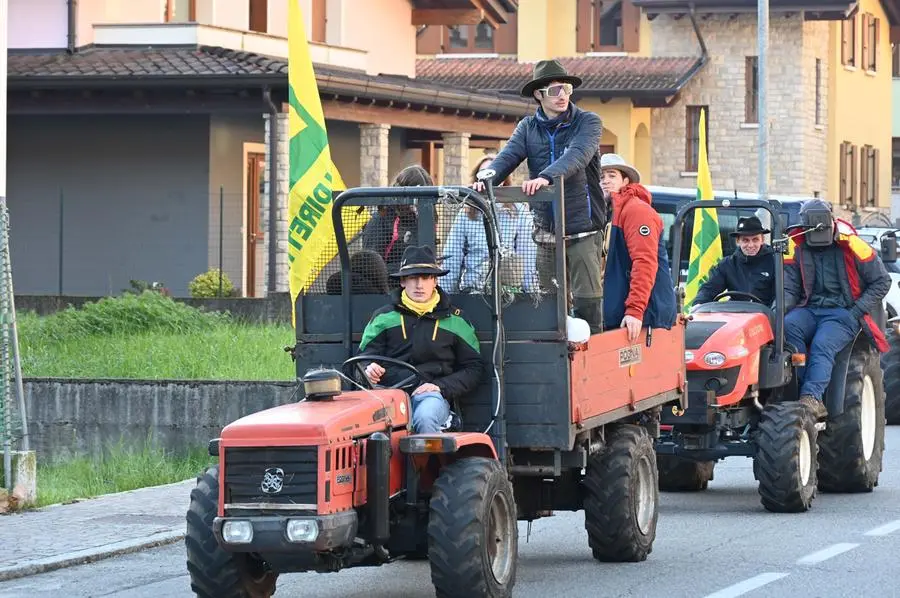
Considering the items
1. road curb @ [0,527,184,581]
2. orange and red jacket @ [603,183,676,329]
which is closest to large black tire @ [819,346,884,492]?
orange and red jacket @ [603,183,676,329]

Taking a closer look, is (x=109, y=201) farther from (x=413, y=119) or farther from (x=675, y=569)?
(x=675, y=569)

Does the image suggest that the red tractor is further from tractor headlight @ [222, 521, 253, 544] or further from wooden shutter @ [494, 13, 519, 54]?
wooden shutter @ [494, 13, 519, 54]

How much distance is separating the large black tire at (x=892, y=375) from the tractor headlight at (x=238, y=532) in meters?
14.4

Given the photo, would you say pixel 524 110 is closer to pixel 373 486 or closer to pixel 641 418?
pixel 641 418

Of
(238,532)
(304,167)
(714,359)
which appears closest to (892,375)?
(714,359)

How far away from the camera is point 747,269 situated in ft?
49.7

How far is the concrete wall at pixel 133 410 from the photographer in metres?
18.4

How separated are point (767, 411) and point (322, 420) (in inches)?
228

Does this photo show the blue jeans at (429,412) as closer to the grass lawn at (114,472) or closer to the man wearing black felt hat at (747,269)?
the man wearing black felt hat at (747,269)

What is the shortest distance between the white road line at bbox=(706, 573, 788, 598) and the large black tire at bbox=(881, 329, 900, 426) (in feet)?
38.1

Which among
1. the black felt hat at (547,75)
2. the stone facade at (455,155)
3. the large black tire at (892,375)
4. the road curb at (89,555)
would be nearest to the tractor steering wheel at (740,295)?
the black felt hat at (547,75)

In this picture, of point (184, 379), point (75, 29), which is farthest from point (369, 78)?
point (184, 379)

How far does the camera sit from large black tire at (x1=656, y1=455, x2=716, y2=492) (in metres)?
15.5

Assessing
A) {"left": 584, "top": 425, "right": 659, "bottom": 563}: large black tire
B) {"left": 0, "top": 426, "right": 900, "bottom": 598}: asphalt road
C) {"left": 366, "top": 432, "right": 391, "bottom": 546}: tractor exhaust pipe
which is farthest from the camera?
{"left": 584, "top": 425, "right": 659, "bottom": 563}: large black tire
